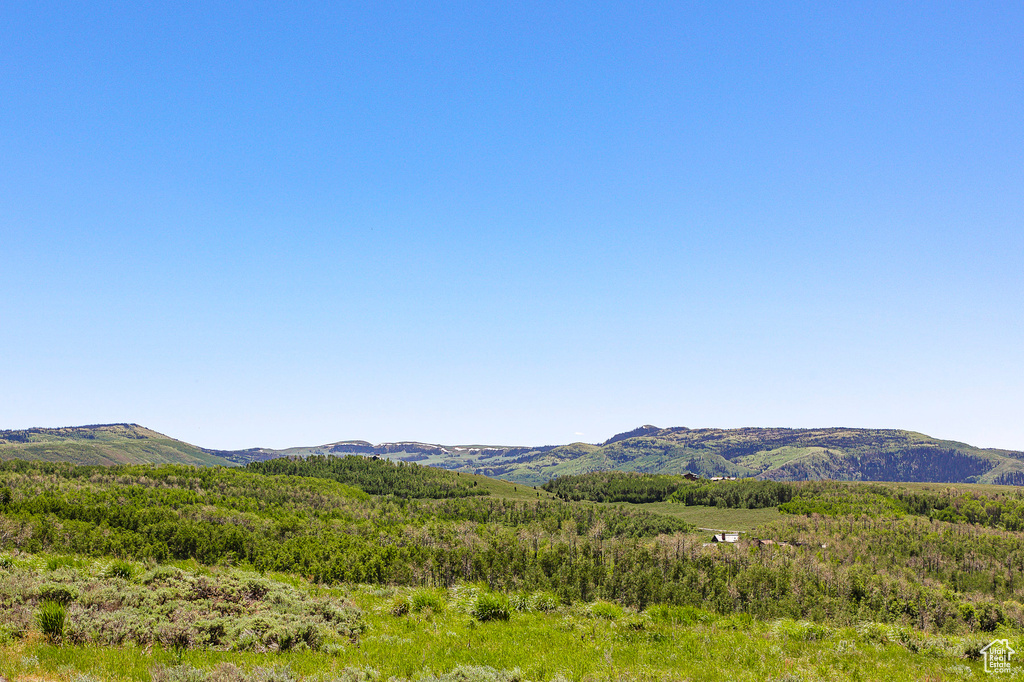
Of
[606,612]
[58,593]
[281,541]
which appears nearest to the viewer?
[58,593]

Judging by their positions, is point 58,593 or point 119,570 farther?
point 119,570

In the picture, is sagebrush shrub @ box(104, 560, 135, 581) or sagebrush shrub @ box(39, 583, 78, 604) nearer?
sagebrush shrub @ box(39, 583, 78, 604)

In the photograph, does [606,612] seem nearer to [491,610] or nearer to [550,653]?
[491,610]

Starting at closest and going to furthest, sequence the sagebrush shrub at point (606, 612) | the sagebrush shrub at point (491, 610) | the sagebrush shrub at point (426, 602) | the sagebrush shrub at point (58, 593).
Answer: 1. the sagebrush shrub at point (58, 593)
2. the sagebrush shrub at point (491, 610)
3. the sagebrush shrub at point (426, 602)
4. the sagebrush shrub at point (606, 612)

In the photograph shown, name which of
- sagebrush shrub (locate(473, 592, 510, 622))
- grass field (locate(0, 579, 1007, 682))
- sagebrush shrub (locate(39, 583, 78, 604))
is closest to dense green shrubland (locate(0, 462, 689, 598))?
sagebrush shrub (locate(473, 592, 510, 622))

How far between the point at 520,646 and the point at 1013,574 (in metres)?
173

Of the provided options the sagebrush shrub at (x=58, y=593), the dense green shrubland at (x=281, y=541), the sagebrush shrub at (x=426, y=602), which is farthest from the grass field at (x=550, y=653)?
the dense green shrubland at (x=281, y=541)

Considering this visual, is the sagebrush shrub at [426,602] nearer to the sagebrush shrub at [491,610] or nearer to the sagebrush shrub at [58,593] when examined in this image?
the sagebrush shrub at [491,610]

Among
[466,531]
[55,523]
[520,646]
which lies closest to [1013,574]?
[466,531]

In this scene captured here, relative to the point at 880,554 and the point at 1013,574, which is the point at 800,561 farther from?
the point at 1013,574

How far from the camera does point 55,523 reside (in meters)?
80.4

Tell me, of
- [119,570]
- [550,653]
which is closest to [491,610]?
[550,653]

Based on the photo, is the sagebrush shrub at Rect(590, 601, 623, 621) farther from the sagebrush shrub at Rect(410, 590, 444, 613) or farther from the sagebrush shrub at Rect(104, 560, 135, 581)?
the sagebrush shrub at Rect(104, 560, 135, 581)

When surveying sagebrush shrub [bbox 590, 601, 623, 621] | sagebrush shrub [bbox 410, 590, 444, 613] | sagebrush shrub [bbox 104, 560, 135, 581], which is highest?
sagebrush shrub [bbox 104, 560, 135, 581]
